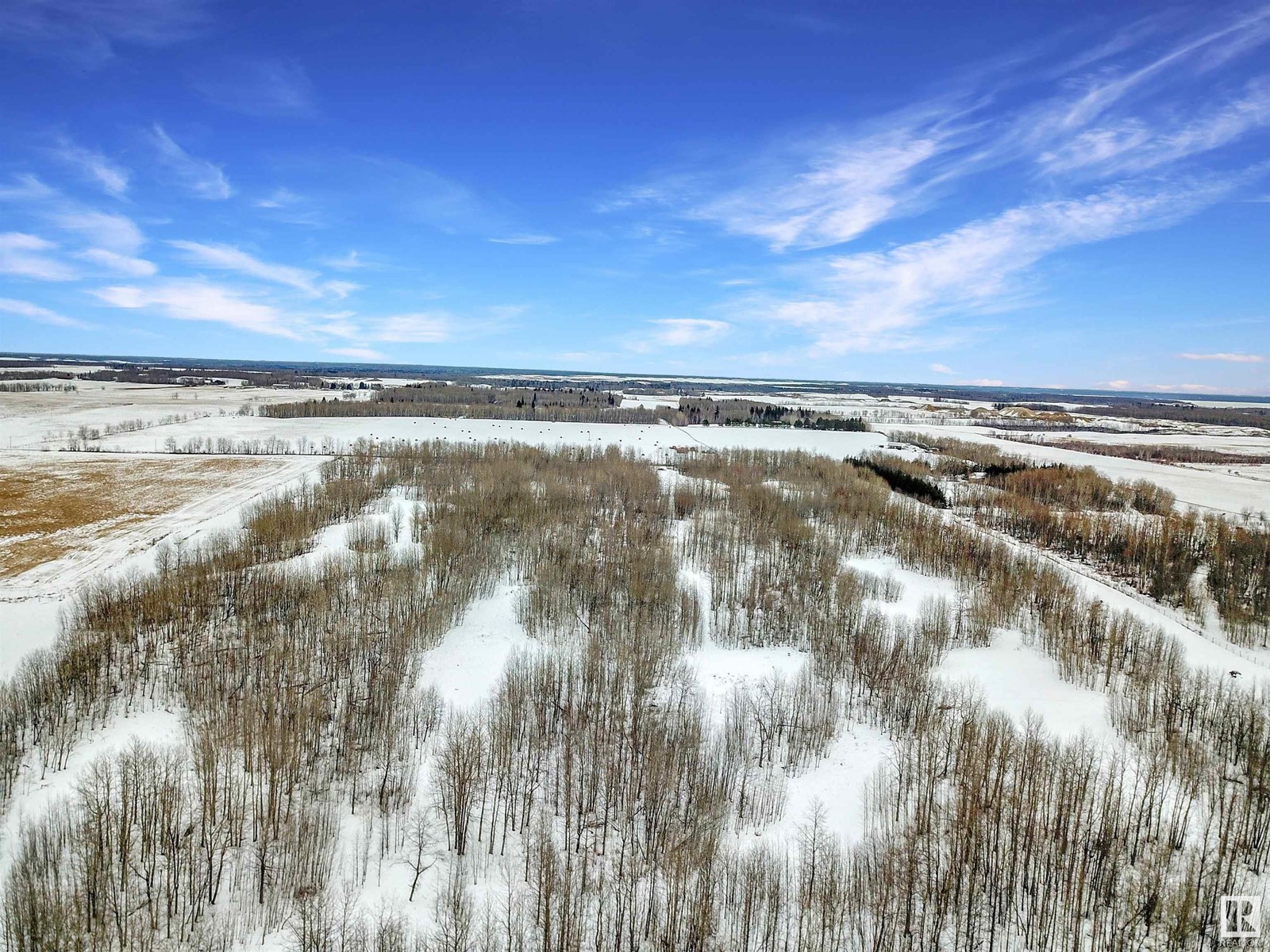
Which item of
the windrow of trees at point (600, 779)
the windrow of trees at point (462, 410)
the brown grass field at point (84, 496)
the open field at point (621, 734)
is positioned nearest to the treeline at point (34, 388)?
the windrow of trees at point (462, 410)

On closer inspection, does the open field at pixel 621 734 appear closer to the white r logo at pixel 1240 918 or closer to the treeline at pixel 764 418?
the white r logo at pixel 1240 918

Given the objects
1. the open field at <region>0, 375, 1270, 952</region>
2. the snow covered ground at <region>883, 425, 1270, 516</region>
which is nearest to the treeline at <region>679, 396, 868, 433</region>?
the snow covered ground at <region>883, 425, 1270, 516</region>

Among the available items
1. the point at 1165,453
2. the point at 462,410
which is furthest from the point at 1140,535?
the point at 462,410

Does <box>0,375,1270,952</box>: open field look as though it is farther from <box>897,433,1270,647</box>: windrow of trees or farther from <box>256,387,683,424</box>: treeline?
<box>256,387,683,424</box>: treeline

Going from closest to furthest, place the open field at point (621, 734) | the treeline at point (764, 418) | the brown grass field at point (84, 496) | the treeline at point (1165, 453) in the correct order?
1. the open field at point (621, 734)
2. the brown grass field at point (84, 496)
3. the treeline at point (1165, 453)
4. the treeline at point (764, 418)

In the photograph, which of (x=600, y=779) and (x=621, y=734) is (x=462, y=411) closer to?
(x=621, y=734)

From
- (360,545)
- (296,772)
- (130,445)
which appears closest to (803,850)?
(296,772)

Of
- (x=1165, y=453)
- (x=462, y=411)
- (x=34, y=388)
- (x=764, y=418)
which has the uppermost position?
(x=34, y=388)
